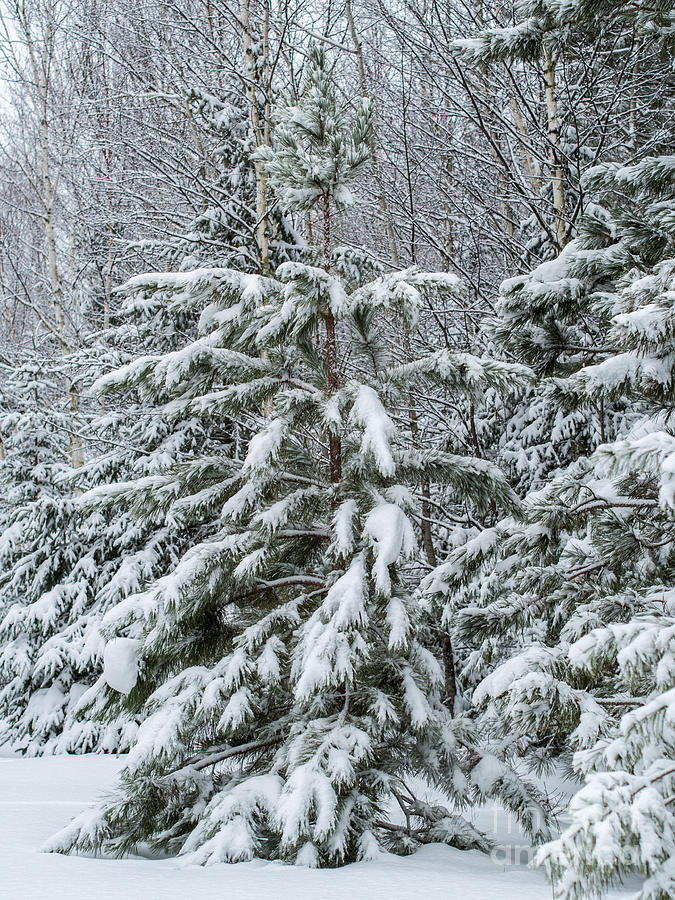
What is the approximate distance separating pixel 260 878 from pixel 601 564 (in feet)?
7.11

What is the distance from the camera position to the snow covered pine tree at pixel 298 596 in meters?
3.75

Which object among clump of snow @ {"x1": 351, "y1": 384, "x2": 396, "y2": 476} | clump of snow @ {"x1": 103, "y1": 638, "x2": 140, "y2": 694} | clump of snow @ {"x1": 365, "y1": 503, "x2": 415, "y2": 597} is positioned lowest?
clump of snow @ {"x1": 103, "y1": 638, "x2": 140, "y2": 694}

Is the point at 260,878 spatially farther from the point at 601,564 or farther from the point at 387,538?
the point at 601,564

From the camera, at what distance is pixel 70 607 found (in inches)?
399

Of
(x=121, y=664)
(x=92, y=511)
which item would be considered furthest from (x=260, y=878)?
(x=92, y=511)

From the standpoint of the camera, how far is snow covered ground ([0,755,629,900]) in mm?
2924

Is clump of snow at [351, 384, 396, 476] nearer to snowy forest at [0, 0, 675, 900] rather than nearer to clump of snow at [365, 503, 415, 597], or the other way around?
snowy forest at [0, 0, 675, 900]

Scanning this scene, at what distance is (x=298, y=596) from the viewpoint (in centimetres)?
479

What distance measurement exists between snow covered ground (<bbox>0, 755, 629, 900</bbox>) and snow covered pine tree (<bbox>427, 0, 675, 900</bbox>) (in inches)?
25.9

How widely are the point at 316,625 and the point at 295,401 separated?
1324mm

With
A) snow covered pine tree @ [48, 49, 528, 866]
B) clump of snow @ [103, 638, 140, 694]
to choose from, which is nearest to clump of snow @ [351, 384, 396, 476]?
snow covered pine tree @ [48, 49, 528, 866]

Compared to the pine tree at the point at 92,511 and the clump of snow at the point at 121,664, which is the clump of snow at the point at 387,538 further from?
the pine tree at the point at 92,511

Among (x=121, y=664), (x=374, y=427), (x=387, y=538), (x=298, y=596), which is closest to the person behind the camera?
(x=387, y=538)

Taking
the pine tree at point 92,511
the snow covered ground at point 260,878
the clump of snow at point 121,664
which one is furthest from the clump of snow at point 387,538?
the pine tree at point 92,511
